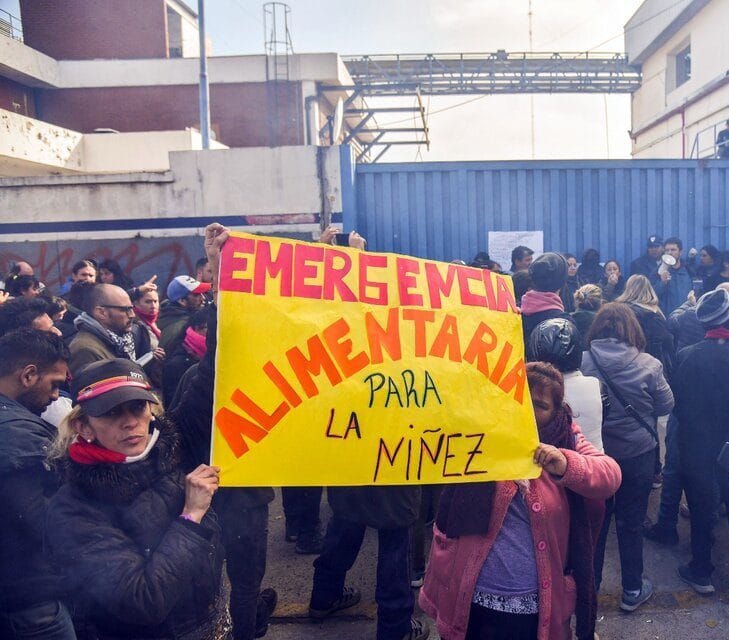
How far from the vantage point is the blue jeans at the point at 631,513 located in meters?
3.48

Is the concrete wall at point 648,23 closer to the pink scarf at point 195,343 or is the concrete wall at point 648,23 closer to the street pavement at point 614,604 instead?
the street pavement at point 614,604

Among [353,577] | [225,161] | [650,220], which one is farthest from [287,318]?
[650,220]

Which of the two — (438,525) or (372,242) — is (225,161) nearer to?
(372,242)

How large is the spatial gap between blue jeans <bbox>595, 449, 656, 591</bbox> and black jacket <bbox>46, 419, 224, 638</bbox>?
2434 millimetres

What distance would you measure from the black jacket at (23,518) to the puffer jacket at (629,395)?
2736mm

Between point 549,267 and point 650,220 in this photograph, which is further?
point 650,220

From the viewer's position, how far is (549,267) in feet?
13.5

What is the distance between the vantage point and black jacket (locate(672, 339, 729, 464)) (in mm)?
3592

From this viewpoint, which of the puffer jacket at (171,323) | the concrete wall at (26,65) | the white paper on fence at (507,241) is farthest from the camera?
the concrete wall at (26,65)

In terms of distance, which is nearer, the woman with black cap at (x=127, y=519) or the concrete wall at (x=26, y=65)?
the woman with black cap at (x=127, y=519)

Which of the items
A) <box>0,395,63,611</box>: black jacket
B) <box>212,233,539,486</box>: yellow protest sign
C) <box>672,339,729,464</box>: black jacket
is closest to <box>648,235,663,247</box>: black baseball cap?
<box>672,339,729,464</box>: black jacket

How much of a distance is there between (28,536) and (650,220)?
8.90 meters

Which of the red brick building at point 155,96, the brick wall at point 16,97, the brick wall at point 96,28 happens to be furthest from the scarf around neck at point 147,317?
the brick wall at point 96,28

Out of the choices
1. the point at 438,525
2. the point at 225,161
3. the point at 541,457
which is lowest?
the point at 438,525
